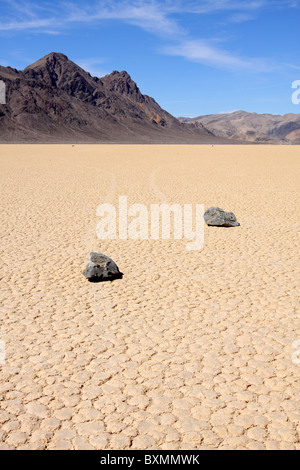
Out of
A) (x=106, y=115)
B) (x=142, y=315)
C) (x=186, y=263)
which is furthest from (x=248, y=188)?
(x=106, y=115)

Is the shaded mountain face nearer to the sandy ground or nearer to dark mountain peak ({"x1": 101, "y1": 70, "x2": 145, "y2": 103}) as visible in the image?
dark mountain peak ({"x1": 101, "y1": 70, "x2": 145, "y2": 103})

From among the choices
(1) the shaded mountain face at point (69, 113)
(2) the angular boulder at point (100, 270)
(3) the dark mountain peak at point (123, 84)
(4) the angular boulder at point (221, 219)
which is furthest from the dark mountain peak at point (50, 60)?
(2) the angular boulder at point (100, 270)

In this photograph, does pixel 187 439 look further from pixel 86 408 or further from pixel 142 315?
pixel 142 315

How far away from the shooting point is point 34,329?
176 inches

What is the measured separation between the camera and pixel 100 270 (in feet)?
19.6

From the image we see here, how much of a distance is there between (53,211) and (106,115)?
4607 inches

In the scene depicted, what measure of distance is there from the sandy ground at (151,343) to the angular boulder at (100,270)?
5.6 inches

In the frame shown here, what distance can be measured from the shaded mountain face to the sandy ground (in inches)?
3231

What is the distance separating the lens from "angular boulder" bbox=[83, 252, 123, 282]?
594 cm

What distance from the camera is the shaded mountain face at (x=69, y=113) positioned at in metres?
96.9

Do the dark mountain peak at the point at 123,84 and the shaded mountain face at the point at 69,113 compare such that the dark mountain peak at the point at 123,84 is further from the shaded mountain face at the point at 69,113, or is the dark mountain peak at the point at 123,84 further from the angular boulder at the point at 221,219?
the angular boulder at the point at 221,219

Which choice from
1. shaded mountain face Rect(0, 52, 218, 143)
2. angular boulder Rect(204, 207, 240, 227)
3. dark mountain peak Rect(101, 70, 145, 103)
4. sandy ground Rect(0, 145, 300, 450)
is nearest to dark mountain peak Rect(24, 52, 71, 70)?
shaded mountain face Rect(0, 52, 218, 143)

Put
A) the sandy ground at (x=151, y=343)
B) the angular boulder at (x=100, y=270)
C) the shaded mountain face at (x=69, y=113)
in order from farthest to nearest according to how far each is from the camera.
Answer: the shaded mountain face at (x=69, y=113) → the angular boulder at (x=100, y=270) → the sandy ground at (x=151, y=343)

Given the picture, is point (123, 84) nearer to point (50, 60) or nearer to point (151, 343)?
point (50, 60)
